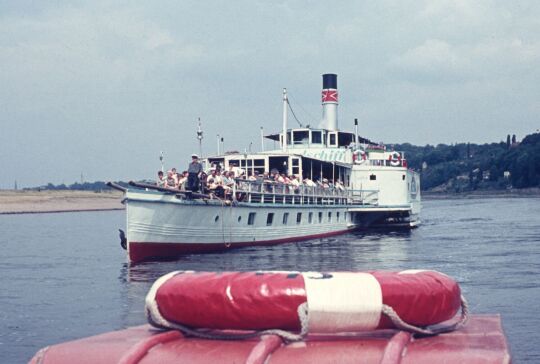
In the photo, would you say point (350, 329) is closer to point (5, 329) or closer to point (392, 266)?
point (5, 329)

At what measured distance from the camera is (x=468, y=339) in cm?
673

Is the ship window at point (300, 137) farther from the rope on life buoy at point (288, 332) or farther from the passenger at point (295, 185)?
the rope on life buoy at point (288, 332)

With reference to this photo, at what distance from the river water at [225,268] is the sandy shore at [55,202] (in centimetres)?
8132

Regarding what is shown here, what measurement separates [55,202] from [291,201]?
10234cm

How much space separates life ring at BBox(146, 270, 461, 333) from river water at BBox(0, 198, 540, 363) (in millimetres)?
5252

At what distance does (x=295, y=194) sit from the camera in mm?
35281

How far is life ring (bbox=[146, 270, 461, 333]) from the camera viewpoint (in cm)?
661

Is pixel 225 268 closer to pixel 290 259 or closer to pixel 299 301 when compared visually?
pixel 290 259

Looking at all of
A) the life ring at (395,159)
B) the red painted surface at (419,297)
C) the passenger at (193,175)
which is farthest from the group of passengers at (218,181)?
the red painted surface at (419,297)

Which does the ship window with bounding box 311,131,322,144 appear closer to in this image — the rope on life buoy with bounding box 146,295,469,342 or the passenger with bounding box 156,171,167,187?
the passenger with bounding box 156,171,167,187

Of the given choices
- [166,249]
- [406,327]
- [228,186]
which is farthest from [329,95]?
[406,327]

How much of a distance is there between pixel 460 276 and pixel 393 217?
2849 cm

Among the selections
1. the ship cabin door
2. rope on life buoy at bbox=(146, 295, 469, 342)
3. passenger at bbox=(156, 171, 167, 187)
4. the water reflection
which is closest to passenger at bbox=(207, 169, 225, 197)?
passenger at bbox=(156, 171, 167, 187)

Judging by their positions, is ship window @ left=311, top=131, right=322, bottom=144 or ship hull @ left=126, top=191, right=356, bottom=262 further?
ship window @ left=311, top=131, right=322, bottom=144
